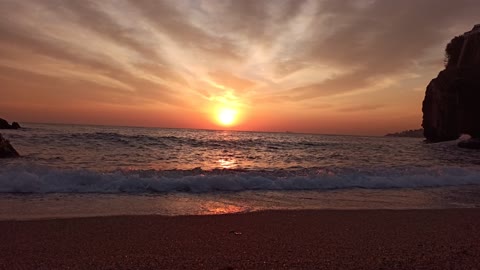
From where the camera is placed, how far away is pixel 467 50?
178 feet

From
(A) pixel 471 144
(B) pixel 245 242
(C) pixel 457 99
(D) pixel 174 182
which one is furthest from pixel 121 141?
(C) pixel 457 99

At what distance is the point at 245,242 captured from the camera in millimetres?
4820

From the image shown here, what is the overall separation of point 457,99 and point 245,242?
51.8 m

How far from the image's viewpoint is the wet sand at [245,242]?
13.0 feet

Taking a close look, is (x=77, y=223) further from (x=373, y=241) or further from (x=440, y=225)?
(x=440, y=225)

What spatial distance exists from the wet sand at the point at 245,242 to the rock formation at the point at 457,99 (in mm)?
47913

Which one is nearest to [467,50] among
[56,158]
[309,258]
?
[56,158]

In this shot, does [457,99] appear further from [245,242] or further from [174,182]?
[245,242]

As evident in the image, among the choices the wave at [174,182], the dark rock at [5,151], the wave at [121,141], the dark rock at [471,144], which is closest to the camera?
the wave at [174,182]

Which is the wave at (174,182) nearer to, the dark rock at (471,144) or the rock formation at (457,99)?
the dark rock at (471,144)

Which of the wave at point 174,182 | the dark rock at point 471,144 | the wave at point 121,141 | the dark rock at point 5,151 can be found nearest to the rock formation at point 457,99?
the dark rock at point 471,144

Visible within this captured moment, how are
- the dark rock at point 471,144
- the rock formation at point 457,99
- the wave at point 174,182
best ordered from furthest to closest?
the rock formation at point 457,99, the dark rock at point 471,144, the wave at point 174,182

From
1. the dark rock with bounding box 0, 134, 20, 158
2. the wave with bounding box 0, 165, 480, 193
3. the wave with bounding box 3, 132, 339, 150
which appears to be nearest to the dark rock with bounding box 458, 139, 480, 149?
the wave with bounding box 3, 132, 339, 150

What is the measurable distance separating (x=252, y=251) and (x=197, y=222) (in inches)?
69.7
